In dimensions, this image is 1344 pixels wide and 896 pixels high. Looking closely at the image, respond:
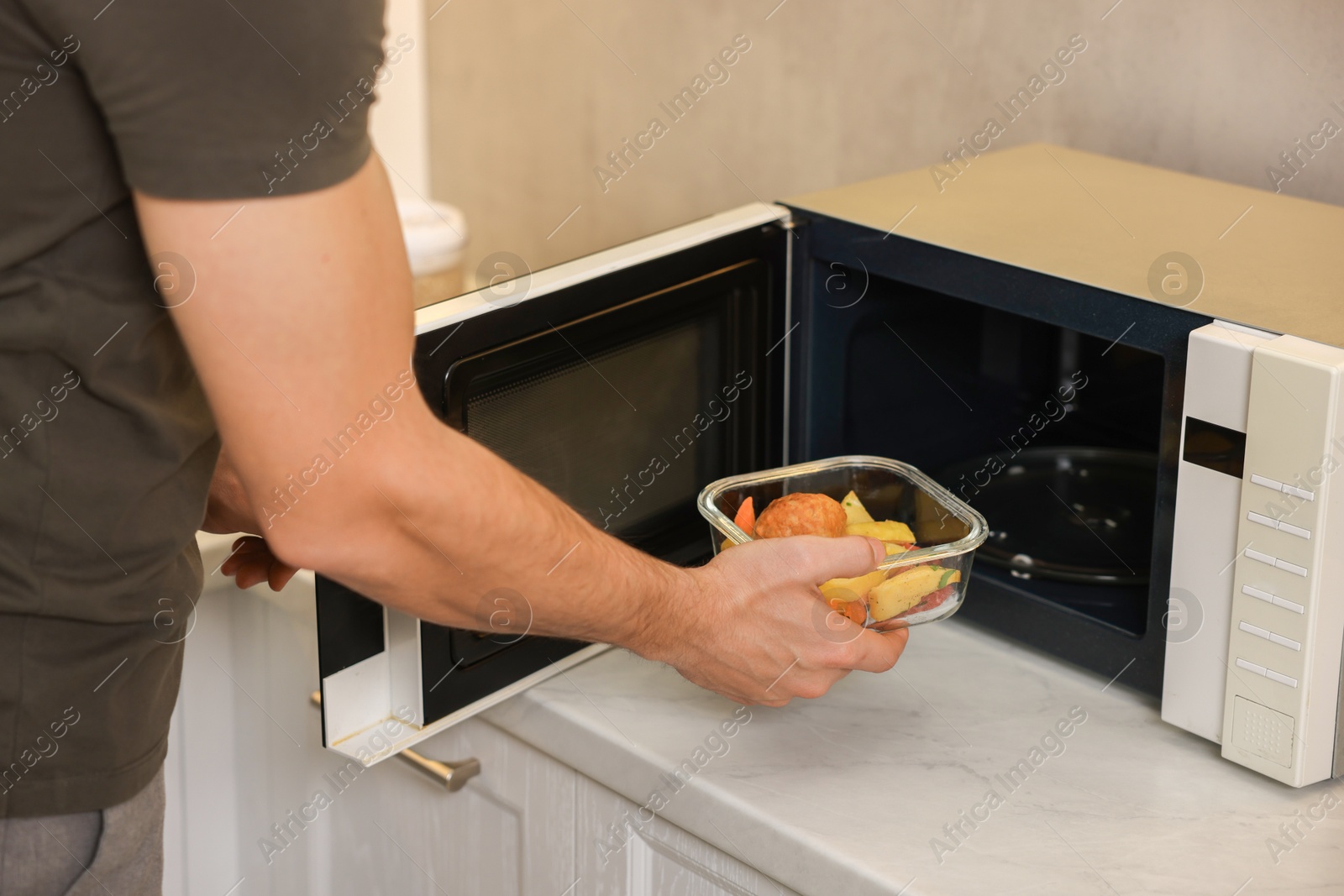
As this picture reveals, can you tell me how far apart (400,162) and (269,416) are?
1.50 metres

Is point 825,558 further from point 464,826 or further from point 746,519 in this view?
point 464,826

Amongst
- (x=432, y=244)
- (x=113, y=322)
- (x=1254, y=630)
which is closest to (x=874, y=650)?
(x=1254, y=630)

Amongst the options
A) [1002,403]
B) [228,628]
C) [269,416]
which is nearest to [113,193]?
[269,416]

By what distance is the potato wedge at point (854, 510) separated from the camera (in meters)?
0.79

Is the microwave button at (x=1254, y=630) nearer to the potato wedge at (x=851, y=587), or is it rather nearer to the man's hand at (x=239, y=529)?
the potato wedge at (x=851, y=587)

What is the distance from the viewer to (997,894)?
0.66 meters

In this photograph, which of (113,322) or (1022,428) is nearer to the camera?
(113,322)

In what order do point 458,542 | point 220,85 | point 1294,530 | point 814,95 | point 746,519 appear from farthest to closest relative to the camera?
point 814,95, point 746,519, point 1294,530, point 458,542, point 220,85

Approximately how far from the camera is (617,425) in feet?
2.68

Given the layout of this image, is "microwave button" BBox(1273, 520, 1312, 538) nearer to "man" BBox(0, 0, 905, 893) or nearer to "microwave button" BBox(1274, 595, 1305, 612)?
"microwave button" BBox(1274, 595, 1305, 612)

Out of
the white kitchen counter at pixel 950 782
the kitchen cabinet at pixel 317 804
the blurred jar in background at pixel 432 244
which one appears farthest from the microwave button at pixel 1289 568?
the blurred jar in background at pixel 432 244

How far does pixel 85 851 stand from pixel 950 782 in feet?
1.49

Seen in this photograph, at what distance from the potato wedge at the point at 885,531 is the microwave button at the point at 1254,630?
0.61 ft

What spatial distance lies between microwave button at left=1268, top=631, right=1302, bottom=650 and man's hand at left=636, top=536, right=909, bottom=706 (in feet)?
0.67
